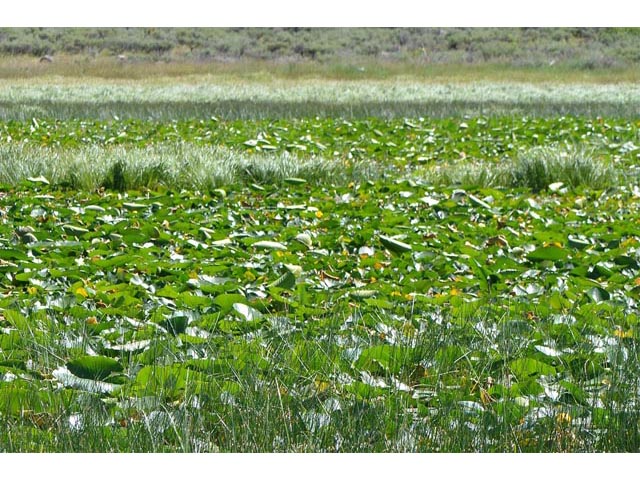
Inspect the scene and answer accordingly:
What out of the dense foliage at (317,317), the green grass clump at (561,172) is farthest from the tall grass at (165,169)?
the green grass clump at (561,172)

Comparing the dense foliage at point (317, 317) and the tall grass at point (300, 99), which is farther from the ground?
the dense foliage at point (317, 317)

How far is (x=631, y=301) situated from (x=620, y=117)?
8.97 m

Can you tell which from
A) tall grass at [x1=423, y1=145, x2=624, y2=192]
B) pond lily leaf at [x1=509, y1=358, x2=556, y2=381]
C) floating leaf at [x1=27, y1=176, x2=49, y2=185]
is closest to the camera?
pond lily leaf at [x1=509, y1=358, x2=556, y2=381]

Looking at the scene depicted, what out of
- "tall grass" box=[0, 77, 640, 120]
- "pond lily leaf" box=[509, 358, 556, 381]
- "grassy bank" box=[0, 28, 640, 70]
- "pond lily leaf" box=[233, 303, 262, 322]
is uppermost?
"grassy bank" box=[0, 28, 640, 70]

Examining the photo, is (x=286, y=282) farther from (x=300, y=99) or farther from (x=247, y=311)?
(x=300, y=99)

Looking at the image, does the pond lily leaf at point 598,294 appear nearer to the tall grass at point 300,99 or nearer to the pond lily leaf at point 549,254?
the pond lily leaf at point 549,254

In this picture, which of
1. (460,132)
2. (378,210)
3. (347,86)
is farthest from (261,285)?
(347,86)

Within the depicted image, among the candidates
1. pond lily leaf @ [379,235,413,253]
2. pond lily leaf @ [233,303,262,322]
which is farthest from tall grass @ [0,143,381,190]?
pond lily leaf @ [233,303,262,322]

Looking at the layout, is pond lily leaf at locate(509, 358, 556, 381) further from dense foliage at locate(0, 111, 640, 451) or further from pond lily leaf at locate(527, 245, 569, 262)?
pond lily leaf at locate(527, 245, 569, 262)

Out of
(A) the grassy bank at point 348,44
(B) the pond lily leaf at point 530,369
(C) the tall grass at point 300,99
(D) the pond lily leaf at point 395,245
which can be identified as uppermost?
(A) the grassy bank at point 348,44

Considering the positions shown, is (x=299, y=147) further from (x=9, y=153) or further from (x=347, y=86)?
(x=347, y=86)

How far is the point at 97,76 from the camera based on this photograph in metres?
11.9

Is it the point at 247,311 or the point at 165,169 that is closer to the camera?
the point at 247,311

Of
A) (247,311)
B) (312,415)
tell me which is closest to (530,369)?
(312,415)
